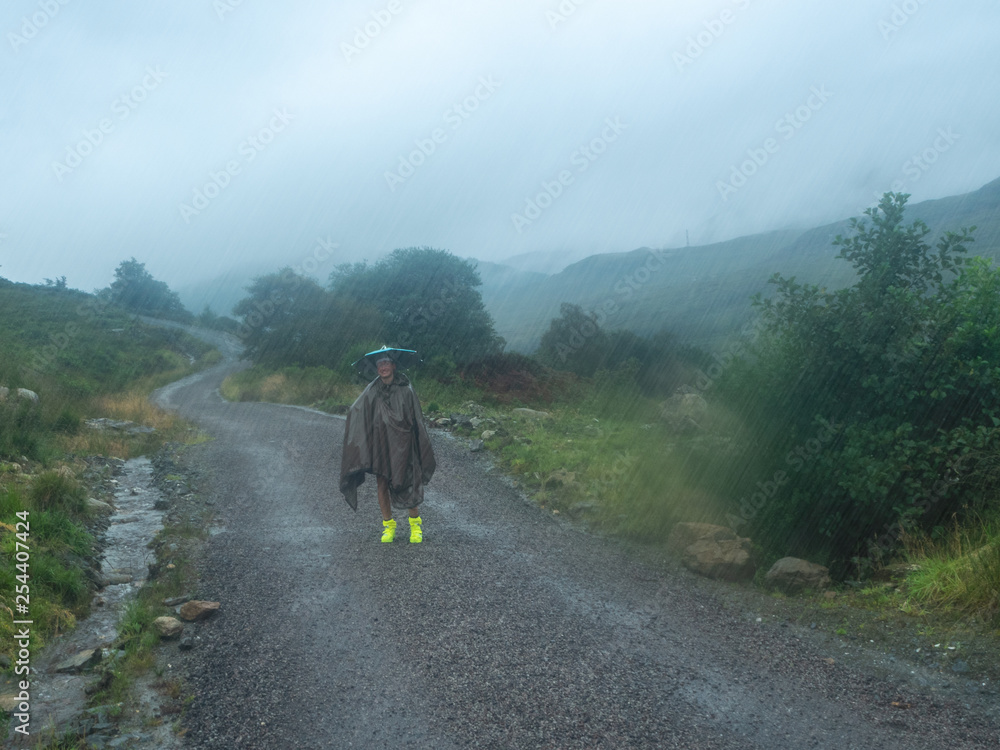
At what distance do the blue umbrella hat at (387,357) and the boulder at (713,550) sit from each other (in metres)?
3.46

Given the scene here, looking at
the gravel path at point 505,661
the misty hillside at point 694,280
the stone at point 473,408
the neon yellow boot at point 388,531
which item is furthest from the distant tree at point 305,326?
the gravel path at point 505,661

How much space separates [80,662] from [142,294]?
9182 centimetres

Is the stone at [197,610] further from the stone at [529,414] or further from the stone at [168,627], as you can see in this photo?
the stone at [529,414]

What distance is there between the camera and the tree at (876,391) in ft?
18.7

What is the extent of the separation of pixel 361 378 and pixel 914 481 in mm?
21403

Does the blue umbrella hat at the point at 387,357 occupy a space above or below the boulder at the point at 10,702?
above

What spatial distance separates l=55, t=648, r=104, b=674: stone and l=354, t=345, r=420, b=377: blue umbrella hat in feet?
11.1

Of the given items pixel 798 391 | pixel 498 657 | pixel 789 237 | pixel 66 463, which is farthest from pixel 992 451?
pixel 789 237

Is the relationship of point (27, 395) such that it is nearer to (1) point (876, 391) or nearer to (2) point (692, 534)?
(2) point (692, 534)

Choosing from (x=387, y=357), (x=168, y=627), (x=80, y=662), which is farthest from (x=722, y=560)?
(x=80, y=662)

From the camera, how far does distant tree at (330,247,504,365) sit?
31.8 m

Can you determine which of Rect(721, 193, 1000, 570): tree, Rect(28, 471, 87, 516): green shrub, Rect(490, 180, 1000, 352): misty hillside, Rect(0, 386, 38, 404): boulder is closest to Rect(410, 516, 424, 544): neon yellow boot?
Rect(721, 193, 1000, 570): tree

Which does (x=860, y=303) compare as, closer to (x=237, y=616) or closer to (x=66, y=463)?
(x=237, y=616)

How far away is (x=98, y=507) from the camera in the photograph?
8.21m
